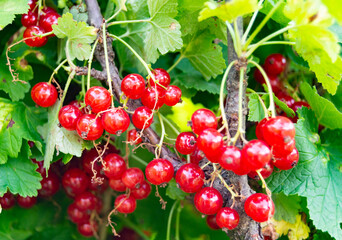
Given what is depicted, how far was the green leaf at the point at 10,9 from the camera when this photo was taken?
0.78 metres

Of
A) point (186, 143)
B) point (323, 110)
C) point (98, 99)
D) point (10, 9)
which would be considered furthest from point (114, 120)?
point (323, 110)

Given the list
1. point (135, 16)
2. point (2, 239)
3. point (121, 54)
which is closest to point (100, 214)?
point (2, 239)

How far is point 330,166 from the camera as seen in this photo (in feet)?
2.73

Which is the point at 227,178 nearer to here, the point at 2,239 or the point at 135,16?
the point at 135,16

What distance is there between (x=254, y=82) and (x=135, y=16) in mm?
410

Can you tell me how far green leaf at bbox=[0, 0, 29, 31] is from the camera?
78 centimetres

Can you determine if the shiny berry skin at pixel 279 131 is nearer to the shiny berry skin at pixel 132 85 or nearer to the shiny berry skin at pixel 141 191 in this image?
the shiny berry skin at pixel 132 85

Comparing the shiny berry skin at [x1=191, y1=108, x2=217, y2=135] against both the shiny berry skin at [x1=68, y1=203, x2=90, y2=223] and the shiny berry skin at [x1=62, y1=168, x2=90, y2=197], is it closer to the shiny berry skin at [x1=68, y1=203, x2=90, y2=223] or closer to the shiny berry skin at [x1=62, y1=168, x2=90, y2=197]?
the shiny berry skin at [x1=62, y1=168, x2=90, y2=197]

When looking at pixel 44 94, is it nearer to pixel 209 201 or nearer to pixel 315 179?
pixel 209 201

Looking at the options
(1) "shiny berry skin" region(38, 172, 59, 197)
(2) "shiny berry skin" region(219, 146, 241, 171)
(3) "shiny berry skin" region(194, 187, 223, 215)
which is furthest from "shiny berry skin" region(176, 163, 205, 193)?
(1) "shiny berry skin" region(38, 172, 59, 197)

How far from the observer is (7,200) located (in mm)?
1007

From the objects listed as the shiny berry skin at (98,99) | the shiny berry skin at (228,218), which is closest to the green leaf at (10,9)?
the shiny berry skin at (98,99)

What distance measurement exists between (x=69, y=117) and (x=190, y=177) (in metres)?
0.27

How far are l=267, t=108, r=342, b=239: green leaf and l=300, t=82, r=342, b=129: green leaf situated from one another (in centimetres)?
Result: 3
